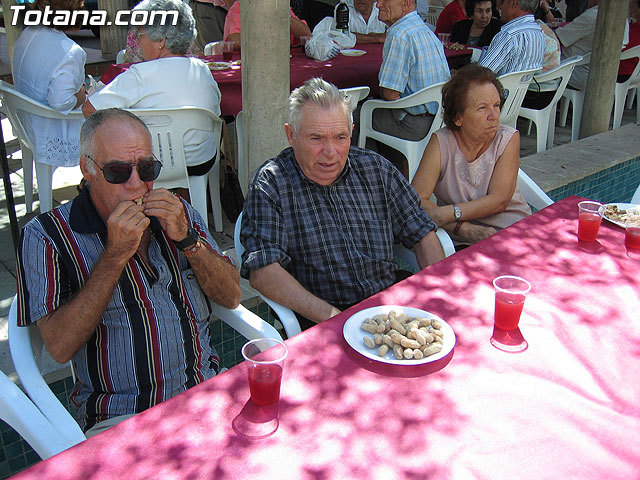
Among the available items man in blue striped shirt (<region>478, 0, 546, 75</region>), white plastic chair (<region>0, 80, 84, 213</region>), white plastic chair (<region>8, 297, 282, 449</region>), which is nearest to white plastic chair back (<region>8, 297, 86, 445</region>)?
white plastic chair (<region>8, 297, 282, 449</region>)

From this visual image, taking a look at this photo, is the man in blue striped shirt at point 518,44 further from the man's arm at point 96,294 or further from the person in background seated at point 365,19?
the man's arm at point 96,294

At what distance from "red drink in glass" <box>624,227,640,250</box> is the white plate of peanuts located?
98 cm

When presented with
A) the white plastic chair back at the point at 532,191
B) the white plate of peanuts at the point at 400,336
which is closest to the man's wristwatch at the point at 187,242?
the white plate of peanuts at the point at 400,336

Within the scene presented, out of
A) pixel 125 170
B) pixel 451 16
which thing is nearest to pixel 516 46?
pixel 451 16

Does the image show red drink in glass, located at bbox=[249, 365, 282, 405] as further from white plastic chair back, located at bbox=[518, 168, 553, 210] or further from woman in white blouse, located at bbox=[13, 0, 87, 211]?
Answer: woman in white blouse, located at bbox=[13, 0, 87, 211]

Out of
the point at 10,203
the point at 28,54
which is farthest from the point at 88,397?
the point at 28,54

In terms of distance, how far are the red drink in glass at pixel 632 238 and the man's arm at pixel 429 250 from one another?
700 mm

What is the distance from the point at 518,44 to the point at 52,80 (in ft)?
10.7

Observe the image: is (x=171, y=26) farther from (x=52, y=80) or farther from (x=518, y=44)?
(x=518, y=44)

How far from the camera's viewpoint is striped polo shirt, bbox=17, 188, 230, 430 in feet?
5.83

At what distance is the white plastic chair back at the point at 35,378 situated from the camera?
1.61 meters

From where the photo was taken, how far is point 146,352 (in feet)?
6.28

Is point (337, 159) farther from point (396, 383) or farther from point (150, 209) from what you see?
point (396, 383)

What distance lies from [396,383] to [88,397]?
3.23 feet
